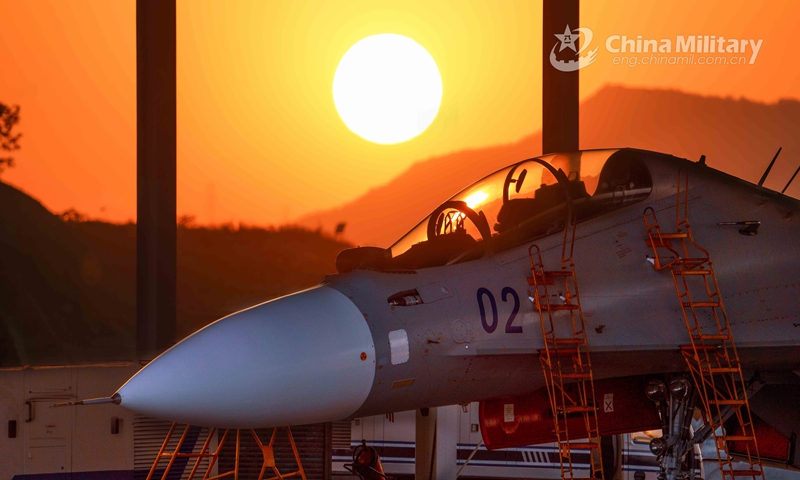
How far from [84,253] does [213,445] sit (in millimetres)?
19841

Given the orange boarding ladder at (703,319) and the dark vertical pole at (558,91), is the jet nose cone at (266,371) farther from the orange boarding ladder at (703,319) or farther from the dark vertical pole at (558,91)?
the dark vertical pole at (558,91)

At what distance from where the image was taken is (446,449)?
977cm

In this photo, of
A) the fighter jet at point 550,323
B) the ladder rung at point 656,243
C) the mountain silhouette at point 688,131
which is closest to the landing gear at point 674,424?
the fighter jet at point 550,323

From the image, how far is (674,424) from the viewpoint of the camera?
18.3 ft

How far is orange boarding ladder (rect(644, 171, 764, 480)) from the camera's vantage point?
17.0ft

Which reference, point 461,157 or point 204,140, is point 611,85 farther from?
point 204,140

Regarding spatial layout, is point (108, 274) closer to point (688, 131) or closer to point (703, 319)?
point (688, 131)

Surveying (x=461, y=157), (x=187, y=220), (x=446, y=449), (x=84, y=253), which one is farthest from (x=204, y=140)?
(x=446, y=449)

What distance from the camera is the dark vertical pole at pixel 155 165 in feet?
33.6

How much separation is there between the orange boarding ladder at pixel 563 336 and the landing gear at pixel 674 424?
2.12 feet

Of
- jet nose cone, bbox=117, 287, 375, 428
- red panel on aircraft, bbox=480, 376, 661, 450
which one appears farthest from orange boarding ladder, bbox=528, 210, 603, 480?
jet nose cone, bbox=117, 287, 375, 428

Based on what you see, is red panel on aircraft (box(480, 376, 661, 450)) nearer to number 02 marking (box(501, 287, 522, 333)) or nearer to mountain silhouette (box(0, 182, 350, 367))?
number 02 marking (box(501, 287, 522, 333))

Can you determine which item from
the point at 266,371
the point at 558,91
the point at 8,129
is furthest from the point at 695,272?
the point at 8,129

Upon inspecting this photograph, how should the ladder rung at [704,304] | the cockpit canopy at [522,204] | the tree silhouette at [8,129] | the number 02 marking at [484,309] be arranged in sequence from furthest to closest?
1. the tree silhouette at [8,129]
2. the ladder rung at [704,304]
3. the cockpit canopy at [522,204]
4. the number 02 marking at [484,309]
